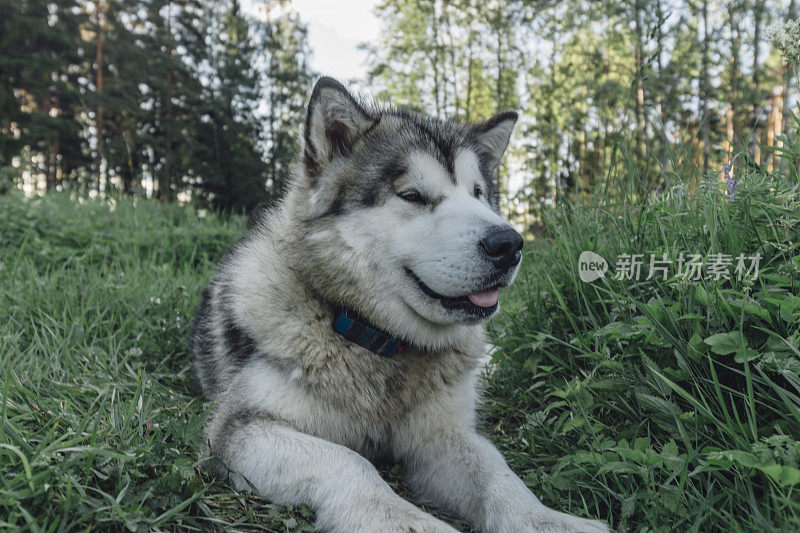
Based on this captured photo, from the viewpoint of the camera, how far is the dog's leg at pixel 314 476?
1.72 m

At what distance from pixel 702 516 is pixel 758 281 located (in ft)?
3.58

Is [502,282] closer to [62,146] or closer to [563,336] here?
[563,336]

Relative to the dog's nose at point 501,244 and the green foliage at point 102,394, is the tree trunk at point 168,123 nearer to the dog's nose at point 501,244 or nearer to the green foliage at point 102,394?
the green foliage at point 102,394

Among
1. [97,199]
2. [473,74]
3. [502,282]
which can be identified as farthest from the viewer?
[473,74]

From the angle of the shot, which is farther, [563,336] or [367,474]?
[563,336]

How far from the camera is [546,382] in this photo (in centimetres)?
271

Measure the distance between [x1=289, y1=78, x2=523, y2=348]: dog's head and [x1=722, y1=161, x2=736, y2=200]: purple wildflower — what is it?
1.29 m

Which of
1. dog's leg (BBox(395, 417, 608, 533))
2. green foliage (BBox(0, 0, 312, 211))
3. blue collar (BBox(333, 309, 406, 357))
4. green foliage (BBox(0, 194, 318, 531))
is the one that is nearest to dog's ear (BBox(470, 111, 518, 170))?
blue collar (BBox(333, 309, 406, 357))

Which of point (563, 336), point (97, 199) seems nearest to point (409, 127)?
point (563, 336)

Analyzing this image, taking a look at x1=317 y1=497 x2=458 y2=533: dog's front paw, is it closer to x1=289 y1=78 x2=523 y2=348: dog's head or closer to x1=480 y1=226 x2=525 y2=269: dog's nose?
x1=289 y1=78 x2=523 y2=348: dog's head

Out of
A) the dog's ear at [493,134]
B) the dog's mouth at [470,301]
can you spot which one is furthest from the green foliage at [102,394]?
the dog's ear at [493,134]

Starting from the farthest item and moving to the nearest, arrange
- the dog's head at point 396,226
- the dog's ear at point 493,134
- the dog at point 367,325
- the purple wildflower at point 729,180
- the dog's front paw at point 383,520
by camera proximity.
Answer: the dog's ear at point 493,134, the purple wildflower at point 729,180, the dog's head at point 396,226, the dog at point 367,325, the dog's front paw at point 383,520

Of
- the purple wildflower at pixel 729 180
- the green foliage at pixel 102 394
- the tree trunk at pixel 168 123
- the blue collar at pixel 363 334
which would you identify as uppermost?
the tree trunk at pixel 168 123

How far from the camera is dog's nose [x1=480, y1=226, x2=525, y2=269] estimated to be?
210cm
